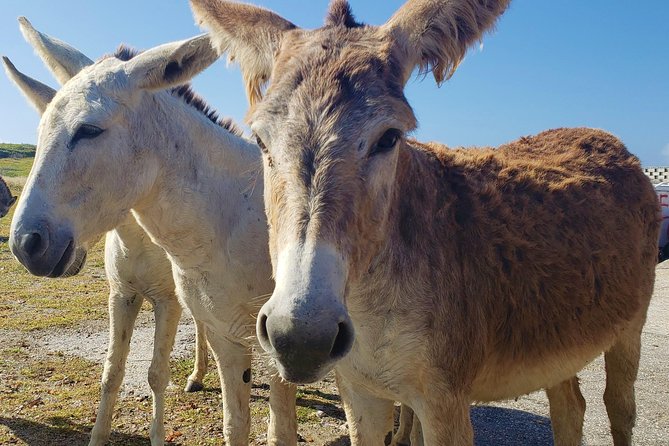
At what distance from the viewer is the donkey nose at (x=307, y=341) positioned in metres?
1.50

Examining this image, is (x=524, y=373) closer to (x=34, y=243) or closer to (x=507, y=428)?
(x=507, y=428)

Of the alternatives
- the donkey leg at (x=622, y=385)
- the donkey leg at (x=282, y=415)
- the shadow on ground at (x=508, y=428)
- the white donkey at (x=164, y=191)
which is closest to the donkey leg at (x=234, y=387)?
the white donkey at (x=164, y=191)

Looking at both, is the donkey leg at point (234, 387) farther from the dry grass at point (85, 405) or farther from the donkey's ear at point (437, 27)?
the donkey's ear at point (437, 27)

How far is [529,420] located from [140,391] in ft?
13.1

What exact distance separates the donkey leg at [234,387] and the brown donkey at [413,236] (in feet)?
2.90

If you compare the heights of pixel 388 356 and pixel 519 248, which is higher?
pixel 519 248

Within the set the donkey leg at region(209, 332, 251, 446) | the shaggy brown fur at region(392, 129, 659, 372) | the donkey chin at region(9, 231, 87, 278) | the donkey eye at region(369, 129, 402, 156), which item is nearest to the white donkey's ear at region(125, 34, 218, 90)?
the donkey chin at region(9, 231, 87, 278)

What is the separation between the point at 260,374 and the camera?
5.97 meters

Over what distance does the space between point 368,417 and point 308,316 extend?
1676 millimetres

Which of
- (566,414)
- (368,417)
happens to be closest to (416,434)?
(566,414)

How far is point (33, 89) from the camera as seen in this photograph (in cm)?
348

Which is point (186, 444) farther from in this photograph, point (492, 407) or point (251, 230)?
point (492, 407)

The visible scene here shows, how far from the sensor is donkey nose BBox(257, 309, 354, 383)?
1497mm

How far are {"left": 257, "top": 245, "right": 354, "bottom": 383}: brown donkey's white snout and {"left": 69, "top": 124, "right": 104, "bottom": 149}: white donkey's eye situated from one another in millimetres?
1779
